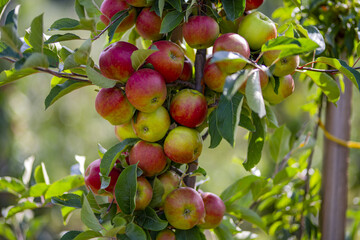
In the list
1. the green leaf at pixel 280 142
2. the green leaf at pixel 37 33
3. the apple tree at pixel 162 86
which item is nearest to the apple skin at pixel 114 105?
the apple tree at pixel 162 86

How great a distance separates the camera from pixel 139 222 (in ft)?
1.68

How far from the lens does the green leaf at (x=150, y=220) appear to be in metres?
0.49

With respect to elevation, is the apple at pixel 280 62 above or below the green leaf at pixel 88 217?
above

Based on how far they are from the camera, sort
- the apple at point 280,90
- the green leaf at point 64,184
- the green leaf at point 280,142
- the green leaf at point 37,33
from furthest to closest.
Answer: the green leaf at point 280,142
the green leaf at point 64,184
the apple at point 280,90
the green leaf at point 37,33

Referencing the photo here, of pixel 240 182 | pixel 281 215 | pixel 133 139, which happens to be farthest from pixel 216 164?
pixel 133 139

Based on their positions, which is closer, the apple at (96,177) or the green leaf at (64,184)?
the apple at (96,177)

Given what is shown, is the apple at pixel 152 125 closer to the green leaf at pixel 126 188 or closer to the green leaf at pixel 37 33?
the green leaf at pixel 126 188

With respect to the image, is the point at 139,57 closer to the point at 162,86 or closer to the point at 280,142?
the point at 162,86

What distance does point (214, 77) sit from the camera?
1.66 ft

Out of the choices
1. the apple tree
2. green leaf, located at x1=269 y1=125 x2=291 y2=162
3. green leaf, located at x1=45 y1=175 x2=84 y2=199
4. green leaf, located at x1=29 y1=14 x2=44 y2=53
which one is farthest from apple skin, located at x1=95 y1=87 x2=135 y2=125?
green leaf, located at x1=269 y1=125 x2=291 y2=162

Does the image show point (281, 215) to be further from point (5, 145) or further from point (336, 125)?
point (5, 145)

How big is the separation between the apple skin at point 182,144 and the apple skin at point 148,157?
0.02 metres

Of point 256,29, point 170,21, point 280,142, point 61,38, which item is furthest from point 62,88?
point 280,142

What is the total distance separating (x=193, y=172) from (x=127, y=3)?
275 mm
